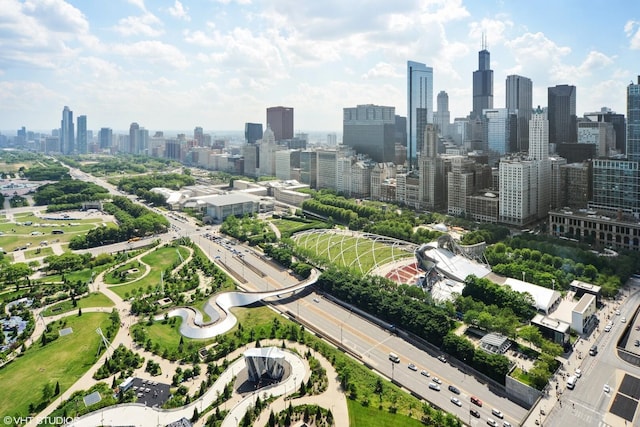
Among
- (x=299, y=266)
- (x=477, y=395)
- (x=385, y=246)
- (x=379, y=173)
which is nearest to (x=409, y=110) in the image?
(x=379, y=173)

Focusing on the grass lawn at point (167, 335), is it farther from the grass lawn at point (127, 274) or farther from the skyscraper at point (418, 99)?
the skyscraper at point (418, 99)

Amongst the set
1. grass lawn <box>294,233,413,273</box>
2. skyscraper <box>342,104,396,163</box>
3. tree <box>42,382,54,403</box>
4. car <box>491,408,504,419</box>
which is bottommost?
car <box>491,408,504,419</box>

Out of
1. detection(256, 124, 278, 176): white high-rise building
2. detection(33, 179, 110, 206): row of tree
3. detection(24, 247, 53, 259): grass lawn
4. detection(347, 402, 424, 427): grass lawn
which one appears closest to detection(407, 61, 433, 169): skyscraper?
detection(256, 124, 278, 176): white high-rise building

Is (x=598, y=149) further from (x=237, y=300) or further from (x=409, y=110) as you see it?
(x=237, y=300)

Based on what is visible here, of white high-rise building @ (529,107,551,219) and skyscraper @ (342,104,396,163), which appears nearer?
white high-rise building @ (529,107,551,219)

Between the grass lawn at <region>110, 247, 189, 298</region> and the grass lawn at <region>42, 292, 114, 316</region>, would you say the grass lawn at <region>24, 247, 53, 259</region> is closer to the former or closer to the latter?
the grass lawn at <region>110, 247, 189, 298</region>

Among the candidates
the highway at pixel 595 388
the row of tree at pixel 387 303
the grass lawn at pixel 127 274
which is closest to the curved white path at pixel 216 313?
the row of tree at pixel 387 303
